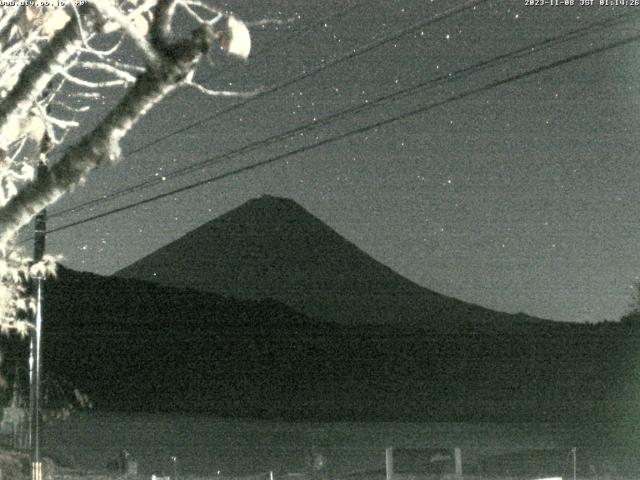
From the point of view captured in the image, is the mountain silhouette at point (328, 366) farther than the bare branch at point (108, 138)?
Yes

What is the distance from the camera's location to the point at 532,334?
80.1m

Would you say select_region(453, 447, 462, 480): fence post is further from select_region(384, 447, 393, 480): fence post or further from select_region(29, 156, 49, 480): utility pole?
select_region(29, 156, 49, 480): utility pole

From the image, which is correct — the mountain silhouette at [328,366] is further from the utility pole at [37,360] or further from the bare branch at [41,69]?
the bare branch at [41,69]

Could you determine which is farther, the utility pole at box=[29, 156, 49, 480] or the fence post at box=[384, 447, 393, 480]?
the fence post at box=[384, 447, 393, 480]

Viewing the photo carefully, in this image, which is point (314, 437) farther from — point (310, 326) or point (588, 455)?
point (310, 326)

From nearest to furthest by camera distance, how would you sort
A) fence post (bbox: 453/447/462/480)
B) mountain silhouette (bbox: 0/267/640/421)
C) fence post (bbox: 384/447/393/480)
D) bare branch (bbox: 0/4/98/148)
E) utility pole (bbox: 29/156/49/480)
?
bare branch (bbox: 0/4/98/148), utility pole (bbox: 29/156/49/480), fence post (bbox: 384/447/393/480), fence post (bbox: 453/447/462/480), mountain silhouette (bbox: 0/267/640/421)

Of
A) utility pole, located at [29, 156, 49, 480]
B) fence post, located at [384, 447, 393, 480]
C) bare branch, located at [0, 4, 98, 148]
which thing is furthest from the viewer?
fence post, located at [384, 447, 393, 480]

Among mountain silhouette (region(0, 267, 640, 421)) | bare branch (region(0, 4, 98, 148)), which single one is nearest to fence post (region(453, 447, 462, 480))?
bare branch (region(0, 4, 98, 148))

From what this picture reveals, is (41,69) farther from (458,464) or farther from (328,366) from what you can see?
(328,366)

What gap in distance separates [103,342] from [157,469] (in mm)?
48957

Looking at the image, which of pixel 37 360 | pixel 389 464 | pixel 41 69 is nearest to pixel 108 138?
pixel 41 69

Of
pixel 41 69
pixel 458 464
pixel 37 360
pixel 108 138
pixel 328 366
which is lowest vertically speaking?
pixel 458 464

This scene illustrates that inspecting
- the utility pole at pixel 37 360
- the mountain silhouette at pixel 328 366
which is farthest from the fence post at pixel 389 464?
the mountain silhouette at pixel 328 366

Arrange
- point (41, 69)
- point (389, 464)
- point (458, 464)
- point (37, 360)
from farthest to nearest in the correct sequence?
point (458, 464) < point (389, 464) < point (37, 360) < point (41, 69)
